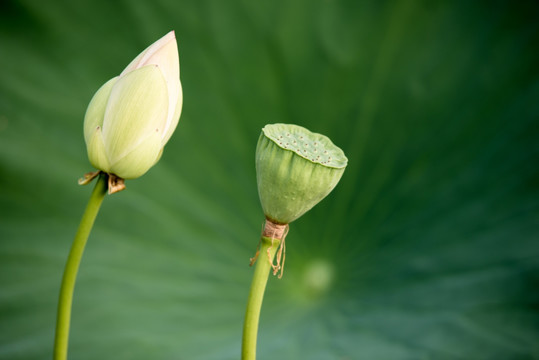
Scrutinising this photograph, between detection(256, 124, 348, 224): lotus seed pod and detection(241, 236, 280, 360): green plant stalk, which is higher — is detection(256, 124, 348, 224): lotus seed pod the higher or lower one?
the higher one

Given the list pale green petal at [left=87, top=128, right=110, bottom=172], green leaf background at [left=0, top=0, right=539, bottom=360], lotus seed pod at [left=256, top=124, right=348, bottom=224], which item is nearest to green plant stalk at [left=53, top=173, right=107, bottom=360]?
pale green petal at [left=87, top=128, right=110, bottom=172]

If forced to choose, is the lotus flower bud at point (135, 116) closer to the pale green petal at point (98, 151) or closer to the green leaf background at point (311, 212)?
the pale green petal at point (98, 151)

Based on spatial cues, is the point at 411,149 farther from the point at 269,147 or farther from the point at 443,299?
the point at 269,147

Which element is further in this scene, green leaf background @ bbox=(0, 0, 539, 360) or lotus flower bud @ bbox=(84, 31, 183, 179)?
green leaf background @ bbox=(0, 0, 539, 360)

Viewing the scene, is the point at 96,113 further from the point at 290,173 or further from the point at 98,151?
the point at 290,173

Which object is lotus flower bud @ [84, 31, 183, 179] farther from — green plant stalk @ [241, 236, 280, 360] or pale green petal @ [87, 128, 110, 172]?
green plant stalk @ [241, 236, 280, 360]

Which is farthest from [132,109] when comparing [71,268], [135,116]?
[71,268]

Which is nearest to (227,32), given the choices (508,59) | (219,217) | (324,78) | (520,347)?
(324,78)
